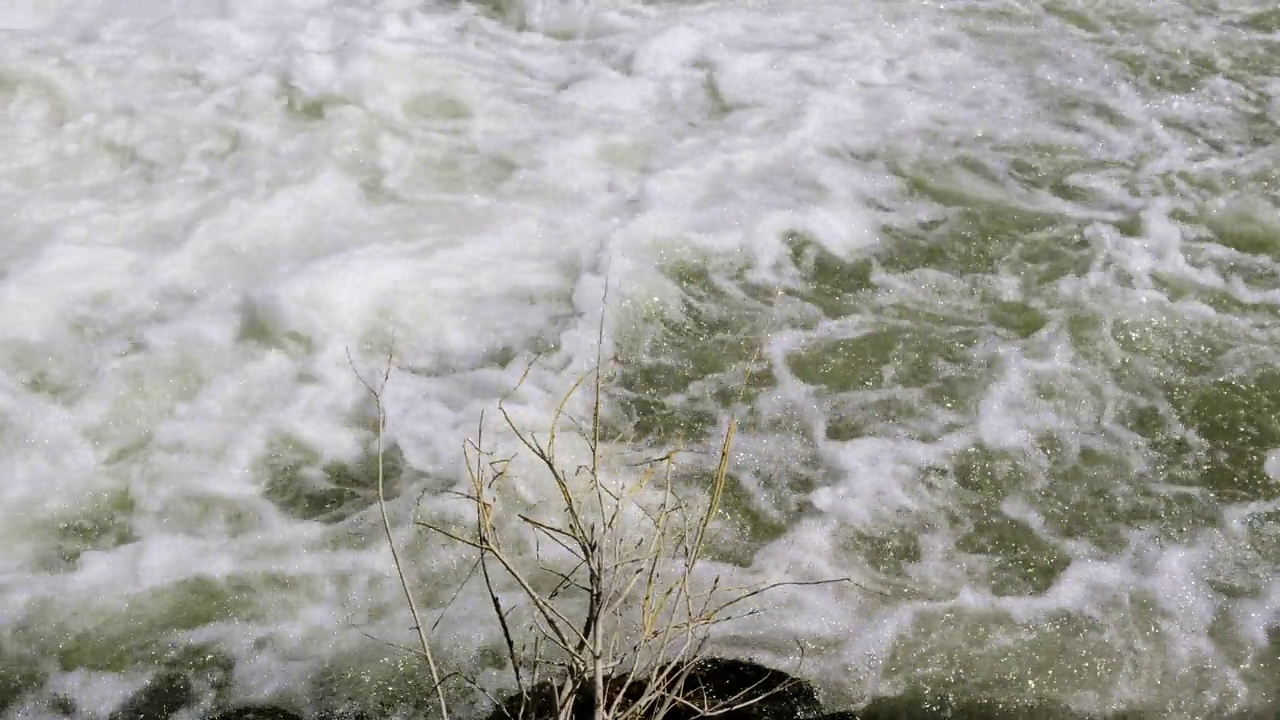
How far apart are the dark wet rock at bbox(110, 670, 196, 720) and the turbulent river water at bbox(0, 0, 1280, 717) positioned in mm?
43

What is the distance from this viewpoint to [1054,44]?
221 inches

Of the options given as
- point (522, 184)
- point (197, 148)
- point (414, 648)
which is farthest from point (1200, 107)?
point (197, 148)

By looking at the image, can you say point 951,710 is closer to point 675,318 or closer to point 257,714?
point 675,318

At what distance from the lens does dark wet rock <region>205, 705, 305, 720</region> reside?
9.45 ft

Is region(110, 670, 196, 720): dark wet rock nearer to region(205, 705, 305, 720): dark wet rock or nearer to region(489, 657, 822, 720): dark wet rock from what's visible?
region(205, 705, 305, 720): dark wet rock

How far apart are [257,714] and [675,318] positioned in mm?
2158

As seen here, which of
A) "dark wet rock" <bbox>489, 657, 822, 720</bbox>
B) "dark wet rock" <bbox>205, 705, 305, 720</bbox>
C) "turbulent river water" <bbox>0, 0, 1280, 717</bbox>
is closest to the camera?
"dark wet rock" <bbox>489, 657, 822, 720</bbox>

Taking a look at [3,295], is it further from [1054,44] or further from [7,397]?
[1054,44]

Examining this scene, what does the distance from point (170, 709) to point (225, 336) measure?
62.7 inches

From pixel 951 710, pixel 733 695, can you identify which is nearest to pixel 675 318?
pixel 733 695

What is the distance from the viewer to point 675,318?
416 cm

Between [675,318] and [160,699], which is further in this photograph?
[675,318]

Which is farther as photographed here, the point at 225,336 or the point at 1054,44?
the point at 1054,44

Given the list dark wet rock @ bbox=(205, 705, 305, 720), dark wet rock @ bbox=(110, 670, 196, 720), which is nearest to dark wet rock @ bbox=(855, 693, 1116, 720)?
dark wet rock @ bbox=(205, 705, 305, 720)
